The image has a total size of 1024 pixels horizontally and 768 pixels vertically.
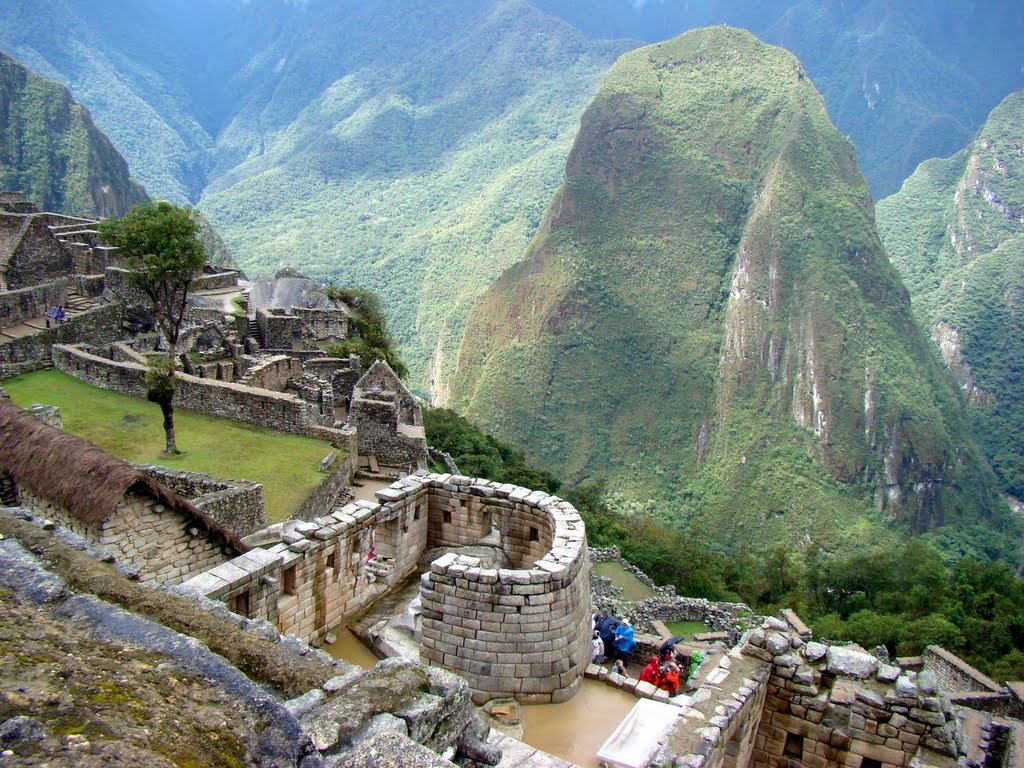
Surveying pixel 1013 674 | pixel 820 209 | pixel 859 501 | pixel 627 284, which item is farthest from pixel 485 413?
pixel 1013 674

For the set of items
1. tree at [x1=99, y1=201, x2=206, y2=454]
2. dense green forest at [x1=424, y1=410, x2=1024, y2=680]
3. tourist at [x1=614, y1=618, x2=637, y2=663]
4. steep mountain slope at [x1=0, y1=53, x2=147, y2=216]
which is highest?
steep mountain slope at [x1=0, y1=53, x2=147, y2=216]

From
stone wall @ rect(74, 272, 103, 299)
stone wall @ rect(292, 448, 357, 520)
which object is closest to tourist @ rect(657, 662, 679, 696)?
stone wall @ rect(292, 448, 357, 520)

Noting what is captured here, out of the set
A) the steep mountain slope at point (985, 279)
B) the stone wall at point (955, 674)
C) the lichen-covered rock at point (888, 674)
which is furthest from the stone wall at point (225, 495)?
the steep mountain slope at point (985, 279)

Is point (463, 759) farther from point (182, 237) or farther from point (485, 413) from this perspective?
point (485, 413)

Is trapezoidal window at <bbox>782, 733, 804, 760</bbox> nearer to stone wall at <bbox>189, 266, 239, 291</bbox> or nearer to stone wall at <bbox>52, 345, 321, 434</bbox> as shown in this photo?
stone wall at <bbox>52, 345, 321, 434</bbox>

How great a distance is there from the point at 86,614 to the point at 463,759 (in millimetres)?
2354

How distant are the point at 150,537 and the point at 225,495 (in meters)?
3.67

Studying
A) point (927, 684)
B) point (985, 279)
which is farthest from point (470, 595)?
point (985, 279)

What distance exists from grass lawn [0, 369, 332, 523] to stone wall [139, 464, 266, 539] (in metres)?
1.44

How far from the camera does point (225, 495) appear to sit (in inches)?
534

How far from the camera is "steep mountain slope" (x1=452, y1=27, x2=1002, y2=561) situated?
113 m

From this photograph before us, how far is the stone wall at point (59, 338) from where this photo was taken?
70.9 feet

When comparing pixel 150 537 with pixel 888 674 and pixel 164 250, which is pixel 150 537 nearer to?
pixel 888 674

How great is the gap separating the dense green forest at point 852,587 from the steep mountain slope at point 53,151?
2291 inches
